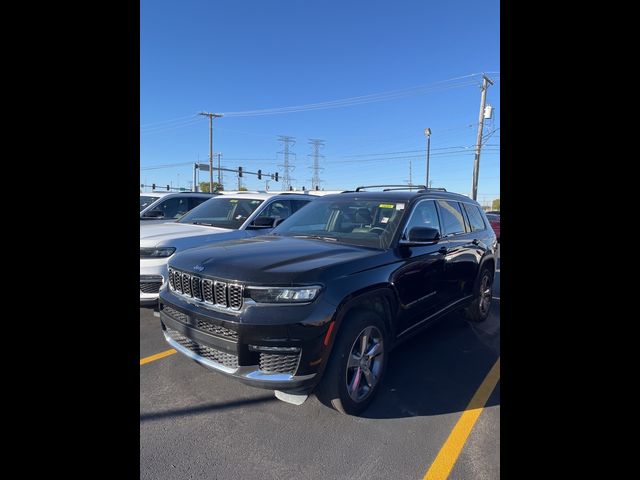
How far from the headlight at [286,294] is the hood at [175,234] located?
3.11m

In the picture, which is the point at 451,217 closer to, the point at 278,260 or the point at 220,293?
the point at 278,260

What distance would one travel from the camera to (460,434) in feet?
8.49

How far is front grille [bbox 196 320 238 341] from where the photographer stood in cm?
243

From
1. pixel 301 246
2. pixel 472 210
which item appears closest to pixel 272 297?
pixel 301 246

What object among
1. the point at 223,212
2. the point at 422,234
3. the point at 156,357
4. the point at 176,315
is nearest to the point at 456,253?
the point at 422,234

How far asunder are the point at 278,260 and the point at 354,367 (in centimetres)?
103

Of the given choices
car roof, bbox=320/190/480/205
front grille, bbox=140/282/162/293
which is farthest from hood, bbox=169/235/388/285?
front grille, bbox=140/282/162/293

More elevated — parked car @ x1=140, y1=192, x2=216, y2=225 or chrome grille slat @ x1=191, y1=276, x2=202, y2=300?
parked car @ x1=140, y1=192, x2=216, y2=225

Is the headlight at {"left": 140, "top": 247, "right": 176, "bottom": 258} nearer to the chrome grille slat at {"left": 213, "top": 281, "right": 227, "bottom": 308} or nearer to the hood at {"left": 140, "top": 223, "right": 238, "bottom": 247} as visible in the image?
the hood at {"left": 140, "top": 223, "right": 238, "bottom": 247}

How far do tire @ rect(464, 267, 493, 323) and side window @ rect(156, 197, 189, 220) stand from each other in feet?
21.8

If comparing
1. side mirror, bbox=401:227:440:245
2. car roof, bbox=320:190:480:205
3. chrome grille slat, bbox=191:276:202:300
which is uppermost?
car roof, bbox=320:190:480:205

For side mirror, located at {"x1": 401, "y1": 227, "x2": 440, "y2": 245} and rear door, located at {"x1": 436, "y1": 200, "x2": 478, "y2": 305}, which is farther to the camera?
rear door, located at {"x1": 436, "y1": 200, "x2": 478, "y2": 305}

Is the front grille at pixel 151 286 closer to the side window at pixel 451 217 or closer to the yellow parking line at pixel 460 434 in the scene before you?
the side window at pixel 451 217
